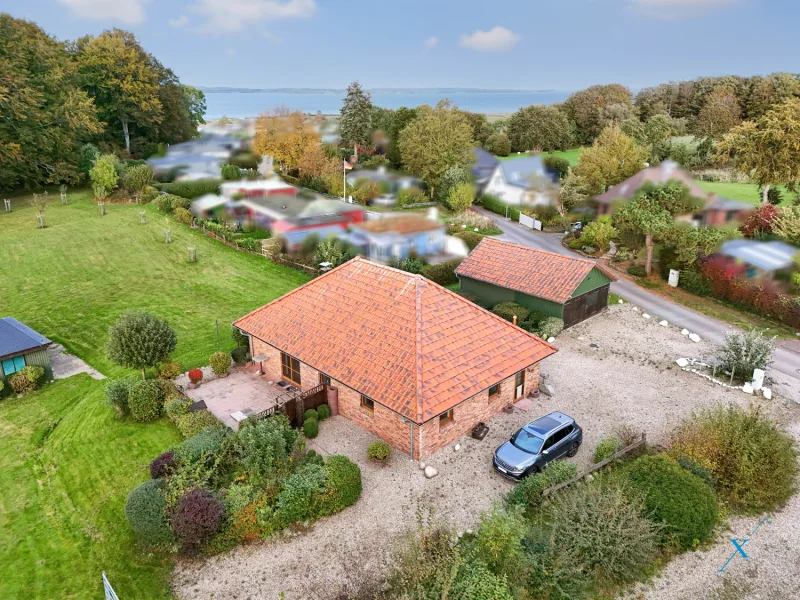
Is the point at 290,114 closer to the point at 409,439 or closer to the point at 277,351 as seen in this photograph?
the point at 277,351

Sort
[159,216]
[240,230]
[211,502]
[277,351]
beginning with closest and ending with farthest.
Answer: [211,502], [277,351], [240,230], [159,216]

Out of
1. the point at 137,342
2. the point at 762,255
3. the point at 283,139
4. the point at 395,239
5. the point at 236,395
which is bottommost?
the point at 236,395

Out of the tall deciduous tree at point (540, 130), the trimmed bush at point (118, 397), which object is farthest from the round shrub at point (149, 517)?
the tall deciduous tree at point (540, 130)

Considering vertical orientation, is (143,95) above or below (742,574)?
above

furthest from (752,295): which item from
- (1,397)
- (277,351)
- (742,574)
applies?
(1,397)

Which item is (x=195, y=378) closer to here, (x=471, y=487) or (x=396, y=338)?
(x=396, y=338)

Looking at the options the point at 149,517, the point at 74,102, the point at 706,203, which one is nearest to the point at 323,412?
the point at 149,517
